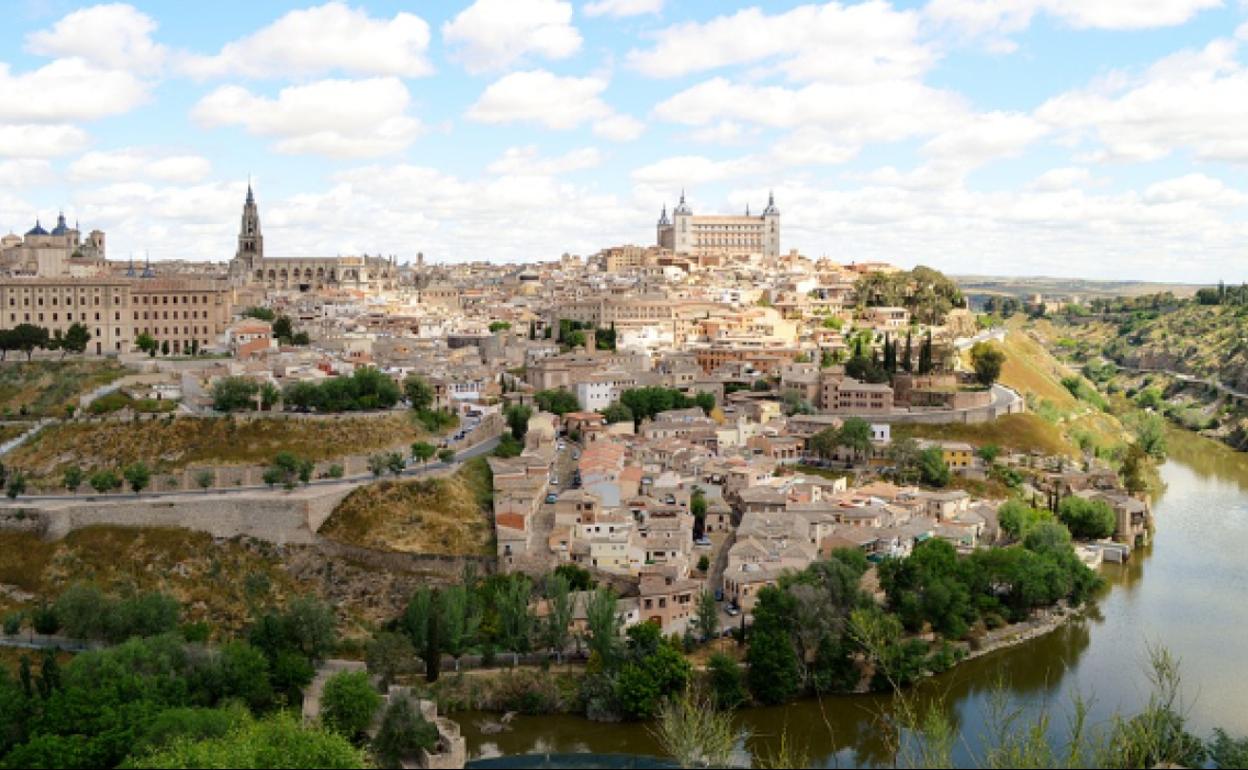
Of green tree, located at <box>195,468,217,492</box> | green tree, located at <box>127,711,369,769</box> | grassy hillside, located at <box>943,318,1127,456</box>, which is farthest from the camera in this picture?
grassy hillside, located at <box>943,318,1127,456</box>

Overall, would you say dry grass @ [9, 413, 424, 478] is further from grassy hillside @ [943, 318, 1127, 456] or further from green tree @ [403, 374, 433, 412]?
grassy hillside @ [943, 318, 1127, 456]

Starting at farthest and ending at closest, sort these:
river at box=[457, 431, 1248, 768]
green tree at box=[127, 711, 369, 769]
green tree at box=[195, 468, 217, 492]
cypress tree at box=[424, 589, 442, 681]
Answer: green tree at box=[195, 468, 217, 492] < cypress tree at box=[424, 589, 442, 681] < river at box=[457, 431, 1248, 768] < green tree at box=[127, 711, 369, 769]

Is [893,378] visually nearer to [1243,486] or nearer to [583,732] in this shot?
[1243,486]

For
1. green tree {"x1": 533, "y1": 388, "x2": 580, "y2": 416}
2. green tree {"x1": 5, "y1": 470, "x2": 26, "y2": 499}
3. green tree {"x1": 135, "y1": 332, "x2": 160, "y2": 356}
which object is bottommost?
green tree {"x1": 5, "y1": 470, "x2": 26, "y2": 499}

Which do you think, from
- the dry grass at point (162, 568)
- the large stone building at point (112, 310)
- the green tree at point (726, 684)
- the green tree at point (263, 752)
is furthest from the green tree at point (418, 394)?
the green tree at point (263, 752)

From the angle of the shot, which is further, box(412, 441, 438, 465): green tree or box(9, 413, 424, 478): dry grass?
box(412, 441, 438, 465): green tree

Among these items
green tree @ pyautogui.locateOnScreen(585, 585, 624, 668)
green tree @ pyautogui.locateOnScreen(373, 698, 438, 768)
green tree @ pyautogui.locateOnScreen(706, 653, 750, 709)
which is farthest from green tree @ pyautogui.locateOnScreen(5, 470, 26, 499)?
green tree @ pyautogui.locateOnScreen(706, 653, 750, 709)

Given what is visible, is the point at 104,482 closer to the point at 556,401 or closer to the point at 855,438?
the point at 556,401
